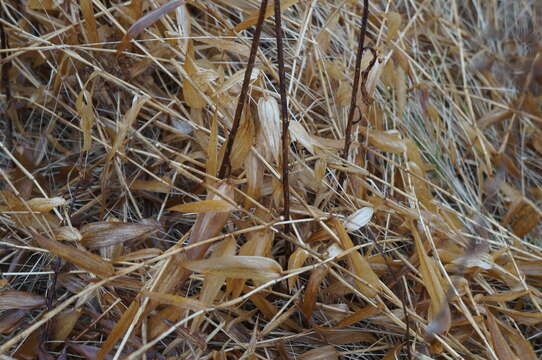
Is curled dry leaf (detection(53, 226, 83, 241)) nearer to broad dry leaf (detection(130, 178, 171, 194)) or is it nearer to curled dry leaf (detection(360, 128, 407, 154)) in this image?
broad dry leaf (detection(130, 178, 171, 194))

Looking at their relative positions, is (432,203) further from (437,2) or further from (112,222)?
(437,2)

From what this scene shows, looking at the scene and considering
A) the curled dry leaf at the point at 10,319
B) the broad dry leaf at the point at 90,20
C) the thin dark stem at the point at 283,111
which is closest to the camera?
the thin dark stem at the point at 283,111

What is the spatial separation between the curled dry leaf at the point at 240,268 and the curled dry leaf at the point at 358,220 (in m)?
0.14

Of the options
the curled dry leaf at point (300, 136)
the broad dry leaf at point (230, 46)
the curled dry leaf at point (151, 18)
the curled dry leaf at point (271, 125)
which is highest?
the curled dry leaf at point (151, 18)

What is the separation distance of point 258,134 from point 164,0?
0.32 meters

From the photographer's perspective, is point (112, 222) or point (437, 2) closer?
point (112, 222)

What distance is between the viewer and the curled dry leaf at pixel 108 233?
0.74 meters

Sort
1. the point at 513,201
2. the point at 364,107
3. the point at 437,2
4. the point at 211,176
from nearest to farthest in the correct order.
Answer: the point at 211,176 → the point at 364,107 → the point at 513,201 → the point at 437,2

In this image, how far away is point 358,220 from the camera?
2.38 ft

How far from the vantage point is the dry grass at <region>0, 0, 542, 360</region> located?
2.24ft

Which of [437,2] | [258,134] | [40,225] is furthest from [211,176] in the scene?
[437,2]

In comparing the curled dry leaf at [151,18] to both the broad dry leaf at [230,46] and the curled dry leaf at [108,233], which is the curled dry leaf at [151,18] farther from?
the curled dry leaf at [108,233]

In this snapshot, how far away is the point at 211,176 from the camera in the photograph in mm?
698

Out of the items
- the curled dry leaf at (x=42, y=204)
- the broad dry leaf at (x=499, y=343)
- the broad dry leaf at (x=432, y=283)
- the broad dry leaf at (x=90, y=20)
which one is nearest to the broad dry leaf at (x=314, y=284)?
the broad dry leaf at (x=432, y=283)
